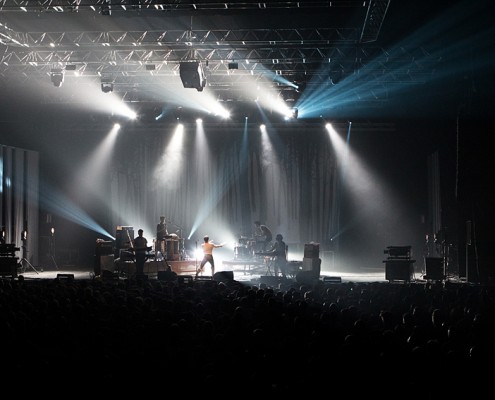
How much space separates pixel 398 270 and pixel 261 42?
22.7 feet

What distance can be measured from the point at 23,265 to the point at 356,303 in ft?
52.5

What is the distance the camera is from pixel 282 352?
540 centimetres

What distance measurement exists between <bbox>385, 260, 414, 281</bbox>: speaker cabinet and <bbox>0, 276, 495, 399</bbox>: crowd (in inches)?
326

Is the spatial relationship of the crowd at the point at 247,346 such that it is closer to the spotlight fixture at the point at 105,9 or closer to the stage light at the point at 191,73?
the spotlight fixture at the point at 105,9

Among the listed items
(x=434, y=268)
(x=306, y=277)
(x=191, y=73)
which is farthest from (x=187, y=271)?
(x=434, y=268)

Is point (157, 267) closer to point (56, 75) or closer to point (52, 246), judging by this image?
point (52, 246)

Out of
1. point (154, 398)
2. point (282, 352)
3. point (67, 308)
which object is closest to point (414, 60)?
point (67, 308)

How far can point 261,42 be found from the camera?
16359 mm

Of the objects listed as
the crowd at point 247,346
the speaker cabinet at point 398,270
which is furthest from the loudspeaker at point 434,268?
the crowd at point 247,346

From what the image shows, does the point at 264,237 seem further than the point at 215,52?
Yes

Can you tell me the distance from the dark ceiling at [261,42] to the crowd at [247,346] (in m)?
7.33

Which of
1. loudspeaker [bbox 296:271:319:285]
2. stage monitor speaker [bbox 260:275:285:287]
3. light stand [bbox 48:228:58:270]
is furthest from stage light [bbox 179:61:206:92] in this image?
light stand [bbox 48:228:58:270]

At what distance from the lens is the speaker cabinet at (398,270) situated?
17938 mm

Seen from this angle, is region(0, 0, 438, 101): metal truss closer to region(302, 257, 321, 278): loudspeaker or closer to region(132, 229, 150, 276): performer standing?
region(132, 229, 150, 276): performer standing
